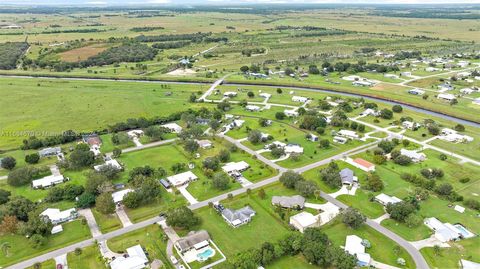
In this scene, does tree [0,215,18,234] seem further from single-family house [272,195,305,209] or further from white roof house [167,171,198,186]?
single-family house [272,195,305,209]

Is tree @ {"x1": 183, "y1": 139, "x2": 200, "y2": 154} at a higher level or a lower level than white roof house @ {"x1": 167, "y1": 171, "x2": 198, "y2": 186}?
higher

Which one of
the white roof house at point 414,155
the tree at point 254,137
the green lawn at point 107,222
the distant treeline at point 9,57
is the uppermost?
the distant treeline at point 9,57

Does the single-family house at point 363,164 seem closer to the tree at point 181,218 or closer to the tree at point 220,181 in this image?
the tree at point 220,181

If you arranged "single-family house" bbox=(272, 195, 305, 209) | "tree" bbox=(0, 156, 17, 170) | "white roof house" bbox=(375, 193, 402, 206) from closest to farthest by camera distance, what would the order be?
"single-family house" bbox=(272, 195, 305, 209)
"white roof house" bbox=(375, 193, 402, 206)
"tree" bbox=(0, 156, 17, 170)

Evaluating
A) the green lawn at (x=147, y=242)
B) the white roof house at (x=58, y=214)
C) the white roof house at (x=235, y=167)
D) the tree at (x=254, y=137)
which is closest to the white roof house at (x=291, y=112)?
the tree at (x=254, y=137)

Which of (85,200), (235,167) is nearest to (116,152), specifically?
(85,200)

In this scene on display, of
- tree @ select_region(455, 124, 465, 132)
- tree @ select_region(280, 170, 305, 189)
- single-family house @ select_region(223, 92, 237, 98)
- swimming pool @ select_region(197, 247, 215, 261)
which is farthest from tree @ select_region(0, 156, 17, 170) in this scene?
tree @ select_region(455, 124, 465, 132)

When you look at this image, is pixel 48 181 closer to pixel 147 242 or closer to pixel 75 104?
pixel 147 242
